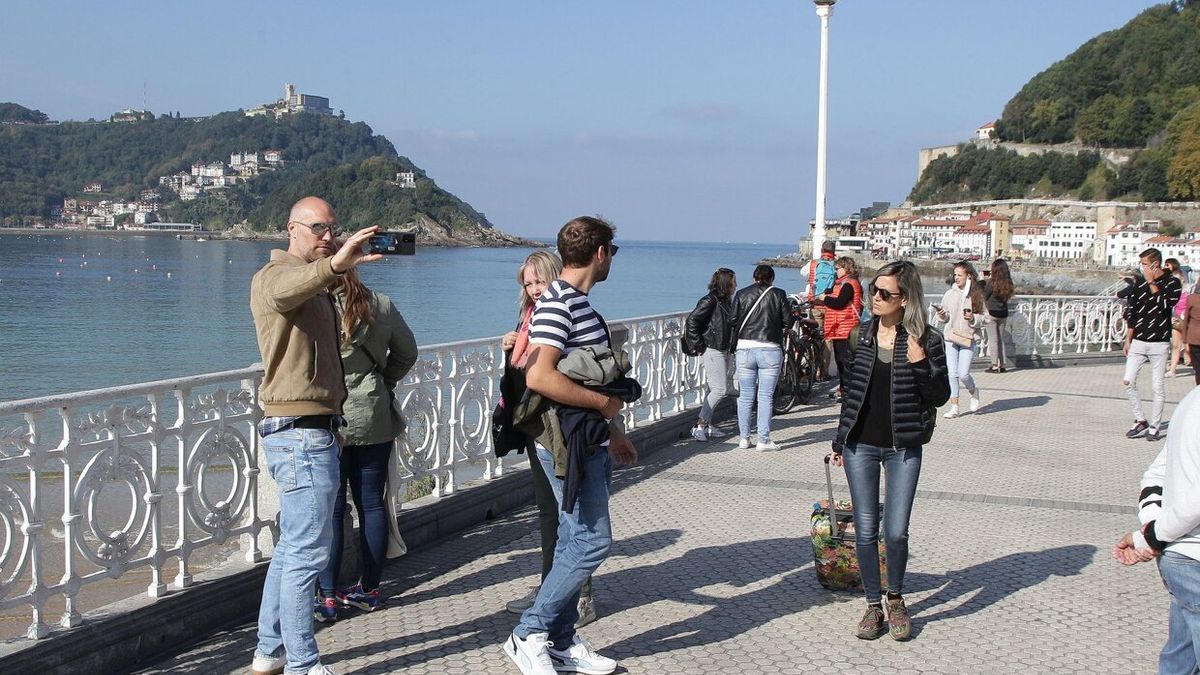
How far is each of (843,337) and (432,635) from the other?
8.56m

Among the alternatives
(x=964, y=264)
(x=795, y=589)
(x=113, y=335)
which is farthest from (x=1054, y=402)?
(x=113, y=335)

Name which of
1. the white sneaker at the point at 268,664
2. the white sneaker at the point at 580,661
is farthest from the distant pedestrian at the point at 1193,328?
the white sneaker at the point at 268,664

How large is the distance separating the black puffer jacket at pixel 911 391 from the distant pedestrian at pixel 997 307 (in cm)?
1179

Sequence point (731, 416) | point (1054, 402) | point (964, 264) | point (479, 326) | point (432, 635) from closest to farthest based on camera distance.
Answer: point (432, 635)
point (731, 416)
point (964, 264)
point (1054, 402)
point (479, 326)

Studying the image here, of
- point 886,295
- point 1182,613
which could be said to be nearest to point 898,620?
point 886,295

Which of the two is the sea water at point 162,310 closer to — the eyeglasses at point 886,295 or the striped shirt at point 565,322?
the eyeglasses at point 886,295

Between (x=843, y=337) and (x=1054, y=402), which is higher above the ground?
(x=843, y=337)

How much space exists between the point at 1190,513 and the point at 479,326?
48400 mm

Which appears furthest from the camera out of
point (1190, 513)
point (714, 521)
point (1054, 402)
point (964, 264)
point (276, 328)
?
point (1054, 402)

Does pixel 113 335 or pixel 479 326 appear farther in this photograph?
pixel 479 326

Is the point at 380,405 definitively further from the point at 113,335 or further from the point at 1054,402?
the point at 113,335

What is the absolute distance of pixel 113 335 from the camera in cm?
4344

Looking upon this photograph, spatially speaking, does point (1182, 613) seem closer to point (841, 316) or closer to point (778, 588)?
point (778, 588)

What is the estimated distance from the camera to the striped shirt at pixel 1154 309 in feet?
34.3
